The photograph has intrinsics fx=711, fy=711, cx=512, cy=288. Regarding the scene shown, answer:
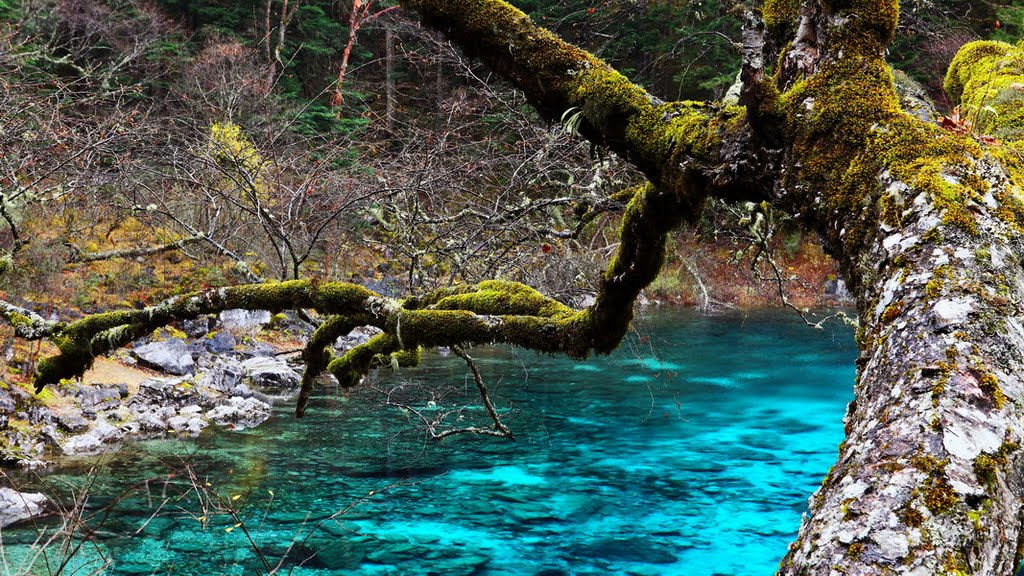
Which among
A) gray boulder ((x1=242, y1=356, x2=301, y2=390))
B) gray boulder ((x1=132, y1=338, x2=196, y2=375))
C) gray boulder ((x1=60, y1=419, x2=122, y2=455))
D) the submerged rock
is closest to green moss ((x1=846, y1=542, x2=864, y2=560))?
the submerged rock

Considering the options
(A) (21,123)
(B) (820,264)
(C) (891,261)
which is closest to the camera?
(C) (891,261)

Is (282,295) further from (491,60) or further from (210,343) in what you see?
(210,343)

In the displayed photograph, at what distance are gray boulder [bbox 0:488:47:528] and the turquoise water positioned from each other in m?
0.27

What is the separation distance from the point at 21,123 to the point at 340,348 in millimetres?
7299

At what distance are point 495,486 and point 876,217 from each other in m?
6.29

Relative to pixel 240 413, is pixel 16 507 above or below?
above

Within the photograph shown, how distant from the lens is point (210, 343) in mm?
13164

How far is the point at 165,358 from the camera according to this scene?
11508 millimetres

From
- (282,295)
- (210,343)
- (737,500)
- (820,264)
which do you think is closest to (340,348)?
(210,343)

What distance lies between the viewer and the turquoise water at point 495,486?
584 cm

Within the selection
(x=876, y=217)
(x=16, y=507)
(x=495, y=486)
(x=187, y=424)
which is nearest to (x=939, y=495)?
(x=876, y=217)

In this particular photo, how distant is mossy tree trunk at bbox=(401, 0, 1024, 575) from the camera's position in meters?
1.07

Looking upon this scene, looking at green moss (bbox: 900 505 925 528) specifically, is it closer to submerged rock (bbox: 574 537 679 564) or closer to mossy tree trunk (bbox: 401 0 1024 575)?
mossy tree trunk (bbox: 401 0 1024 575)

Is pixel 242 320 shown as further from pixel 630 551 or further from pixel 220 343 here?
pixel 630 551
